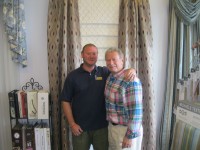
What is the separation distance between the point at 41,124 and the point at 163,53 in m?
1.69

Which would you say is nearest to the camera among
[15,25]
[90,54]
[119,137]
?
[119,137]

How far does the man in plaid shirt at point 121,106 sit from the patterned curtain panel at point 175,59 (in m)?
0.90

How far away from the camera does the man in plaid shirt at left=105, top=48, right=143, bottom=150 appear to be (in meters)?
1.57

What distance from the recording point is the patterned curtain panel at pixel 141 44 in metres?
2.29

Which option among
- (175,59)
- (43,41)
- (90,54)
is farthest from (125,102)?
(43,41)

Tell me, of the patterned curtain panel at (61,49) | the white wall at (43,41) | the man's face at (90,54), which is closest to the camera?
the man's face at (90,54)

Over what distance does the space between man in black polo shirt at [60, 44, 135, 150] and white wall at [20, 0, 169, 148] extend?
0.62 metres

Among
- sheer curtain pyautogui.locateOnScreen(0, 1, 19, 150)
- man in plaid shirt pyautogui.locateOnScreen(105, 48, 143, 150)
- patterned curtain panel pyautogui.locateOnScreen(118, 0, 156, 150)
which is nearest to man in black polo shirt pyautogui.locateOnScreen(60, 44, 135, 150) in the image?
man in plaid shirt pyautogui.locateOnScreen(105, 48, 143, 150)

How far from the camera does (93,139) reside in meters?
1.97

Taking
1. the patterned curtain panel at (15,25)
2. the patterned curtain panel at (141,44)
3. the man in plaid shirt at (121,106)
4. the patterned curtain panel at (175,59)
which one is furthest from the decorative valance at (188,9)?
the patterned curtain panel at (15,25)

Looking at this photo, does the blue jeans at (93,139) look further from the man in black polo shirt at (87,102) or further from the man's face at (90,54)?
the man's face at (90,54)

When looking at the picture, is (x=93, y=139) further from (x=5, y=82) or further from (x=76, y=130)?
(x=5, y=82)

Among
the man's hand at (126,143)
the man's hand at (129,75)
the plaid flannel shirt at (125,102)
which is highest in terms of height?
the man's hand at (129,75)

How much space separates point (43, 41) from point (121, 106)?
126 cm
